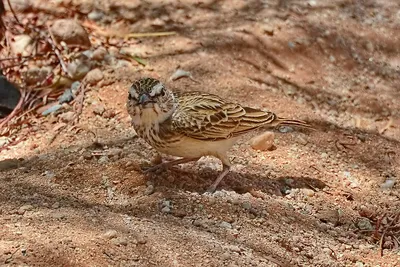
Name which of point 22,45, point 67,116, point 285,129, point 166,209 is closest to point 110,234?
point 166,209

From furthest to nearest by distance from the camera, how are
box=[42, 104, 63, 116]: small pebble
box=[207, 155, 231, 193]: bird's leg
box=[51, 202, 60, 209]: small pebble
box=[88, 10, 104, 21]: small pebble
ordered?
box=[88, 10, 104, 21]: small pebble
box=[42, 104, 63, 116]: small pebble
box=[207, 155, 231, 193]: bird's leg
box=[51, 202, 60, 209]: small pebble

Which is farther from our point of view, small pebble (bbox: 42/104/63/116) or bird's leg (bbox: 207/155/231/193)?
→ small pebble (bbox: 42/104/63/116)

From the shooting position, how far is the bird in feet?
14.3

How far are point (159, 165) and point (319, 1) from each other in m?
3.84

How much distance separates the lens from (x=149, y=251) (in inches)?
150

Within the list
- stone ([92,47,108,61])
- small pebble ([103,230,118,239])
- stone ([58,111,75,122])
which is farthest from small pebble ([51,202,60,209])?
stone ([92,47,108,61])

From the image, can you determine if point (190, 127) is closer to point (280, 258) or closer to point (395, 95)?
point (280, 258)

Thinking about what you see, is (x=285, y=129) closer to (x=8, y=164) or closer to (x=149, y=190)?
(x=149, y=190)

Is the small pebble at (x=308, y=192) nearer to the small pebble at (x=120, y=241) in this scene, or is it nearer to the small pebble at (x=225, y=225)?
the small pebble at (x=225, y=225)

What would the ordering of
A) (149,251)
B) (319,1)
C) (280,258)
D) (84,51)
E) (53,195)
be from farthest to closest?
(319,1)
(84,51)
(53,195)
(280,258)
(149,251)

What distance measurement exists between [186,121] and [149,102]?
31 centimetres

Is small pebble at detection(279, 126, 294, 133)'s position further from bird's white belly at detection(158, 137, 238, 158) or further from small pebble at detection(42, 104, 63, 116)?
small pebble at detection(42, 104, 63, 116)

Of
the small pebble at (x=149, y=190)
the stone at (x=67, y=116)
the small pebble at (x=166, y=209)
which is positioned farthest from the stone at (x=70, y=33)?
the small pebble at (x=166, y=209)

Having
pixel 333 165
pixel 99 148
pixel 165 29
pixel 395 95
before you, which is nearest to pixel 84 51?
pixel 165 29
